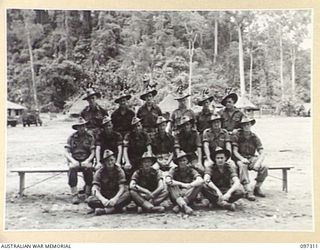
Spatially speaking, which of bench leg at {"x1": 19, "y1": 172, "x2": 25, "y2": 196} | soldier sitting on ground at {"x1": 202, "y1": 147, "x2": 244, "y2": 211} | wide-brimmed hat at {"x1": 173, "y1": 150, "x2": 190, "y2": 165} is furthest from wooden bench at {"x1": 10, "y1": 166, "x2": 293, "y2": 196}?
wide-brimmed hat at {"x1": 173, "y1": 150, "x2": 190, "y2": 165}

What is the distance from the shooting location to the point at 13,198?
4.32ft

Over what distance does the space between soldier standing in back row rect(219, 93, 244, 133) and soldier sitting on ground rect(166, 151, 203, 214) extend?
0.43 ft

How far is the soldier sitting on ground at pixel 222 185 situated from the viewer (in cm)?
132

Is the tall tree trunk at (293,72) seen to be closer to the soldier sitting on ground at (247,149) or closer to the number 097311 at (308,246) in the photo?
the soldier sitting on ground at (247,149)

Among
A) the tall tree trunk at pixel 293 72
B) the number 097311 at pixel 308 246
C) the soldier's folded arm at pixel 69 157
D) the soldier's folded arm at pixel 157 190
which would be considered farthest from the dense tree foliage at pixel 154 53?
the number 097311 at pixel 308 246

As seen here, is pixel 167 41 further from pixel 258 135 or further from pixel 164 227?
pixel 164 227

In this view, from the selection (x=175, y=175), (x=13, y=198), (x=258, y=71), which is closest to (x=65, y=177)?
(x=13, y=198)

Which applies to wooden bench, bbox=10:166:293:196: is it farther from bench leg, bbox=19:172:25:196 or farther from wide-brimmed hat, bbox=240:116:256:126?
wide-brimmed hat, bbox=240:116:256:126

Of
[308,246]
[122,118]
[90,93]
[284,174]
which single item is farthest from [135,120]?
[308,246]

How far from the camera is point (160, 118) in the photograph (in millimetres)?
1343

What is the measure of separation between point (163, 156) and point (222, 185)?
162 millimetres

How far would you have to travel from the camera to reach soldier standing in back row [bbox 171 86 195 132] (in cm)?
134

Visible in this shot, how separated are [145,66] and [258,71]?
284 mm

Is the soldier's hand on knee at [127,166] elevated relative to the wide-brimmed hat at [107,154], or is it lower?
lower
